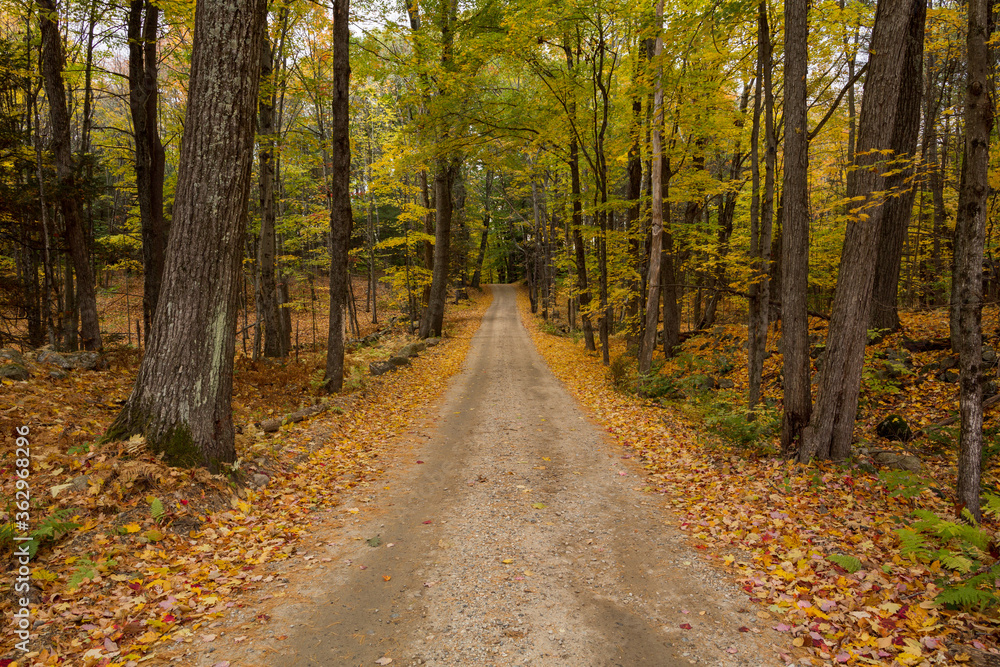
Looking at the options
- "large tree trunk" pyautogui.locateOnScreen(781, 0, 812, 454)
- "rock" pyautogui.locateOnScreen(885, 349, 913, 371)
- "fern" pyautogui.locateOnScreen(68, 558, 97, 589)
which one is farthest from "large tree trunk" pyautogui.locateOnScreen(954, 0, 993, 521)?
"fern" pyautogui.locateOnScreen(68, 558, 97, 589)

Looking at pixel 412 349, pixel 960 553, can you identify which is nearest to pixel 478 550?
pixel 960 553

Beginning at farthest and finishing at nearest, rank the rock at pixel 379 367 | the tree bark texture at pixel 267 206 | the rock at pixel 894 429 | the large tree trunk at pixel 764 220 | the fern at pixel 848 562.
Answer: the rock at pixel 379 367
the tree bark texture at pixel 267 206
the large tree trunk at pixel 764 220
the rock at pixel 894 429
the fern at pixel 848 562

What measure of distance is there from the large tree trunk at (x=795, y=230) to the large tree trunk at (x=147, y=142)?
12.1m

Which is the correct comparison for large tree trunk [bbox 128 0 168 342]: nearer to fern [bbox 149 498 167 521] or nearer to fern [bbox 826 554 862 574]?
fern [bbox 149 498 167 521]

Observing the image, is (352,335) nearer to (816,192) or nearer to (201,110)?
(201,110)

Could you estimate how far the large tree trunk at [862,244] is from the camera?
225 inches

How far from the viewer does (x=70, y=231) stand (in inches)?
441

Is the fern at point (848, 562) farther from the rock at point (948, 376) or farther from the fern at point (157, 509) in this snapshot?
the fern at point (157, 509)

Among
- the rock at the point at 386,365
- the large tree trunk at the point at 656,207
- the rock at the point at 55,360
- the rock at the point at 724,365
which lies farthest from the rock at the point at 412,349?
the rock at the point at 724,365

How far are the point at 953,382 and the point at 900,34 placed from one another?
605 cm

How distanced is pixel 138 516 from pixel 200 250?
297cm

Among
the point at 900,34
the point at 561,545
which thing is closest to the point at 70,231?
the point at 561,545

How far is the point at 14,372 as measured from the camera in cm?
711

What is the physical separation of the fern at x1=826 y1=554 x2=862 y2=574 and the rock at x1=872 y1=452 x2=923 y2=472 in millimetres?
2699
